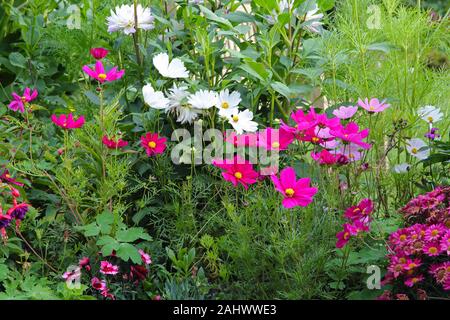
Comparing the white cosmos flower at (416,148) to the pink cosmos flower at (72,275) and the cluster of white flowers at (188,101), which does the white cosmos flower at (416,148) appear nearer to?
the cluster of white flowers at (188,101)

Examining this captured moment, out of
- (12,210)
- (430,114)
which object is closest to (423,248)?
(430,114)

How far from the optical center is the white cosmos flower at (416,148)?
2718 mm

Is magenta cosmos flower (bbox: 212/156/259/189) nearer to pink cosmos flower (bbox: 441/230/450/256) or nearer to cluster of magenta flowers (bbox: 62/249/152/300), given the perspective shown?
cluster of magenta flowers (bbox: 62/249/152/300)

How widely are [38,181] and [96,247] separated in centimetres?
37

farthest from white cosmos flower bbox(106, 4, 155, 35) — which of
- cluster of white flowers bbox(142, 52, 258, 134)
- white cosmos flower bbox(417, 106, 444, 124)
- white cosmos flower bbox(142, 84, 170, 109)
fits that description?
white cosmos flower bbox(417, 106, 444, 124)

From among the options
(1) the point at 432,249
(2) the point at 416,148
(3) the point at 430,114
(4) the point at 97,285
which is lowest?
(4) the point at 97,285

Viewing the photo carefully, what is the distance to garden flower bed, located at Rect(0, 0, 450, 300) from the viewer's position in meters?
2.27

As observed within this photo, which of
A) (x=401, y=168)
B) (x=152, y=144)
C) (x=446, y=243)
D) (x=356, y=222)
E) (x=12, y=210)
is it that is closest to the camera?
(x=446, y=243)

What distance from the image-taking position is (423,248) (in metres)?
2.05

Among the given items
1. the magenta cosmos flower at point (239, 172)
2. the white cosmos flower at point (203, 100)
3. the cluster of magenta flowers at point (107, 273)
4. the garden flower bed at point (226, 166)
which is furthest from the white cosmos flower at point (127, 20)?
the cluster of magenta flowers at point (107, 273)

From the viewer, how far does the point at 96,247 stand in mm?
2447

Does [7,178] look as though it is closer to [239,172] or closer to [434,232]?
[239,172]

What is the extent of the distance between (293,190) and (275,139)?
0.28 meters

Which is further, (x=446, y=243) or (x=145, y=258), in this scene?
(x=145, y=258)
